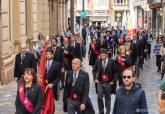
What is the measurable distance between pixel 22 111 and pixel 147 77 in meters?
16.0

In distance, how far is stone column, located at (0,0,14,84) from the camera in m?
22.1

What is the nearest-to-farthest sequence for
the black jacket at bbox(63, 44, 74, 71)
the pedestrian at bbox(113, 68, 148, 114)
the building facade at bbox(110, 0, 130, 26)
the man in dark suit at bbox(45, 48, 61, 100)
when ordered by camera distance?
the pedestrian at bbox(113, 68, 148, 114) → the man in dark suit at bbox(45, 48, 61, 100) → the black jacket at bbox(63, 44, 74, 71) → the building facade at bbox(110, 0, 130, 26)

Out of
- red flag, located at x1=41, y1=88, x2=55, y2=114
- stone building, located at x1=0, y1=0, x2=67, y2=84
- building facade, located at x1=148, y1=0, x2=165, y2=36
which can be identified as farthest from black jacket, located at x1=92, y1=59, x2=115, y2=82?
building facade, located at x1=148, y1=0, x2=165, y2=36

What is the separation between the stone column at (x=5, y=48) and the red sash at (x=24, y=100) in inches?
466

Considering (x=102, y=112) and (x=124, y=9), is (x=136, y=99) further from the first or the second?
(x=124, y=9)

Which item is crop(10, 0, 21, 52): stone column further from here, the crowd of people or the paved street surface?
the crowd of people

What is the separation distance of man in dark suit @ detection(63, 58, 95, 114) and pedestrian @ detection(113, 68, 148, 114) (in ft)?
8.48

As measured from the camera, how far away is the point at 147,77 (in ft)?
85.1

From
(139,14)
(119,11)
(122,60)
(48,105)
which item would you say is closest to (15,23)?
(122,60)

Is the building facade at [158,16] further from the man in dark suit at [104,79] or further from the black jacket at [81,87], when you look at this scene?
the black jacket at [81,87]

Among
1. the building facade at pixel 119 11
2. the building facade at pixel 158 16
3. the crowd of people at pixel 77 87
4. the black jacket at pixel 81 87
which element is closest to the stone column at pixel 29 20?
the crowd of people at pixel 77 87

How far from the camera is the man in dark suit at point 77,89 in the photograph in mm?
12125

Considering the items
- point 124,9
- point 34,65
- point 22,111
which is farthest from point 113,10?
point 22,111

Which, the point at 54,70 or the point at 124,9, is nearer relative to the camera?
the point at 54,70
